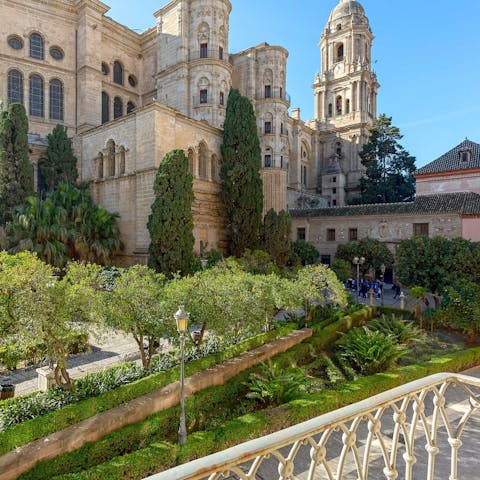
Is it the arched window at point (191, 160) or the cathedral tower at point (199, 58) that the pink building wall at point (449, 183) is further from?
the arched window at point (191, 160)

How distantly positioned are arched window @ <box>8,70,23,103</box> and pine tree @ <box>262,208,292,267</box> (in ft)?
69.5

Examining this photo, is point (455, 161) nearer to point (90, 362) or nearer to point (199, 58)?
point (199, 58)

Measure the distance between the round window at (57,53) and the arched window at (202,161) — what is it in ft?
50.9

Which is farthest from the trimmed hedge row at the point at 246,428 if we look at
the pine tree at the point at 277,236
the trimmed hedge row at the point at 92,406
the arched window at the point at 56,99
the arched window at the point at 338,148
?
the arched window at the point at 338,148

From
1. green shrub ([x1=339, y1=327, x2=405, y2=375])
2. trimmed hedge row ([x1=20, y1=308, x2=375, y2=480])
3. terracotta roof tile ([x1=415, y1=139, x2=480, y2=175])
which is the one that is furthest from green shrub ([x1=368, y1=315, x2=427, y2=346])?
terracotta roof tile ([x1=415, y1=139, x2=480, y2=175])

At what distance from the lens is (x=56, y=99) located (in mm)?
27609

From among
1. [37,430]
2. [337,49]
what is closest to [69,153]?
[37,430]

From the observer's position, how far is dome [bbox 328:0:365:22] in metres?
47.2

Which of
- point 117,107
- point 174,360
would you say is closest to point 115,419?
point 174,360

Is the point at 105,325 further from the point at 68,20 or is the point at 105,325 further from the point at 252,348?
the point at 68,20

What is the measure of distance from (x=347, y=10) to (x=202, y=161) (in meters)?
39.9

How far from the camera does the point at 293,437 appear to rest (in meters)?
1.56

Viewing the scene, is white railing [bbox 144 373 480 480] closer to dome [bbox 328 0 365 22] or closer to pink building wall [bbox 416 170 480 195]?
pink building wall [bbox 416 170 480 195]

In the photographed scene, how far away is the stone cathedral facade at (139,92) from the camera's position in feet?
68.6
